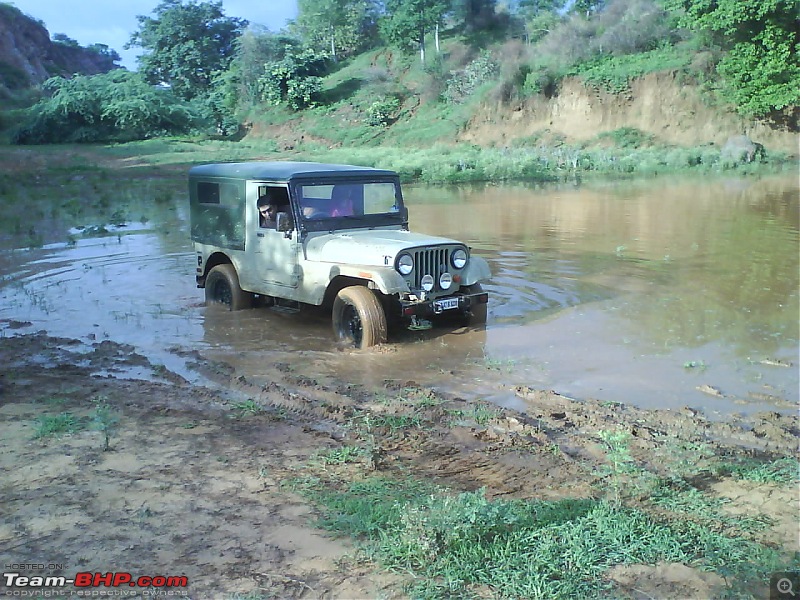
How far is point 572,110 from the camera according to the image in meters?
39.2

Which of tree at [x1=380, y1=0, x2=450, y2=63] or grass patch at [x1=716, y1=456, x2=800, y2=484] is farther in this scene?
tree at [x1=380, y1=0, x2=450, y2=63]

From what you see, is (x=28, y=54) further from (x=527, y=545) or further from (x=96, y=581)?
(x=527, y=545)

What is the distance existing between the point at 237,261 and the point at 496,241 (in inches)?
266

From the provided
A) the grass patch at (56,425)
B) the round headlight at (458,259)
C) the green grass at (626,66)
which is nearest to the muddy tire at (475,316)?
the round headlight at (458,259)

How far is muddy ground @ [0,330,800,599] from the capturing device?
3775mm

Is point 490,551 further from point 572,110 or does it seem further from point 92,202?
point 572,110

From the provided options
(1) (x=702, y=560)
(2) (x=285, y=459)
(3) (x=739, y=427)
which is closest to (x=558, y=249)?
(3) (x=739, y=427)

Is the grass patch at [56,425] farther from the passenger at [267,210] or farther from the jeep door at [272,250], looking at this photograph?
the passenger at [267,210]

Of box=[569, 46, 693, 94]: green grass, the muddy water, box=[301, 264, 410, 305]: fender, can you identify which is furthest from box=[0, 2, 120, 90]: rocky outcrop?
box=[301, 264, 410, 305]: fender

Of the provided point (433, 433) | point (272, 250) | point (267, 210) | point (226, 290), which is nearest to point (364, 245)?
point (272, 250)

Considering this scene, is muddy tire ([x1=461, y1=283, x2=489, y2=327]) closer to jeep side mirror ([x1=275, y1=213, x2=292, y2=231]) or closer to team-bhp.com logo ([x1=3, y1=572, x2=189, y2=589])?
jeep side mirror ([x1=275, y1=213, x2=292, y2=231])

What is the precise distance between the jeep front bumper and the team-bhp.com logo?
4500 millimetres

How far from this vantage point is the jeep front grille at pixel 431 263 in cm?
802

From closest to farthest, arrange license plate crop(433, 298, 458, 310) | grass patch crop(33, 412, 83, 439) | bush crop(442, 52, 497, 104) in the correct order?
grass patch crop(33, 412, 83, 439) < license plate crop(433, 298, 458, 310) < bush crop(442, 52, 497, 104)
